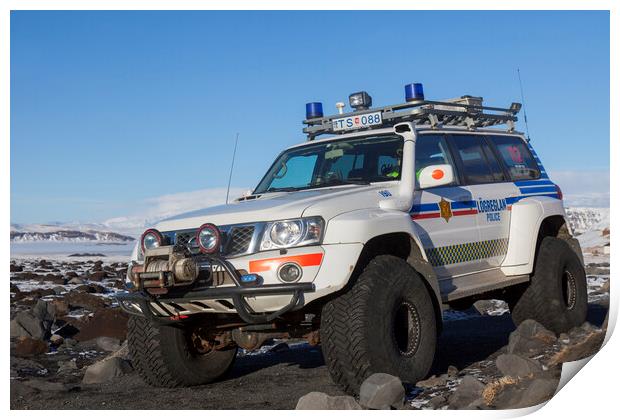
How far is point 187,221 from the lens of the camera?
5.43 meters

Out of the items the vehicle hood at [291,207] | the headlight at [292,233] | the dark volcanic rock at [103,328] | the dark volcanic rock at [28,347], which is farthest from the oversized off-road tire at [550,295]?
the dark volcanic rock at [28,347]

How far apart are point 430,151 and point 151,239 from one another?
2.53 metres

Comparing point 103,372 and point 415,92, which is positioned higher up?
point 415,92

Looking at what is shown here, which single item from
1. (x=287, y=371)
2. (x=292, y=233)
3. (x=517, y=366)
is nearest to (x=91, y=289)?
(x=287, y=371)

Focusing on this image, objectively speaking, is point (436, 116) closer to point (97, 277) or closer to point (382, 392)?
point (382, 392)

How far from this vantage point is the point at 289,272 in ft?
16.0

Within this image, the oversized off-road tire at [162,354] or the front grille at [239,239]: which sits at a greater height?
the front grille at [239,239]

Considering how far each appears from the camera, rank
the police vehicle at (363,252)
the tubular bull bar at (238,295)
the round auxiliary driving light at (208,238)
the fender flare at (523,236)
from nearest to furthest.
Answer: the tubular bull bar at (238,295) < the police vehicle at (363,252) < the round auxiliary driving light at (208,238) < the fender flare at (523,236)

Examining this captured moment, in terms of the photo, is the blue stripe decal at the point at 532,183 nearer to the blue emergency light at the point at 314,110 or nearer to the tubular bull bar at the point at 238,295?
the blue emergency light at the point at 314,110

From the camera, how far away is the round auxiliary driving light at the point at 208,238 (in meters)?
5.02

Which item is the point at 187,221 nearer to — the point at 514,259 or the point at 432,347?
the point at 432,347

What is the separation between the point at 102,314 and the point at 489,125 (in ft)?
16.1

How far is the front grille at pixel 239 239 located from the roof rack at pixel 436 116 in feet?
7.72
